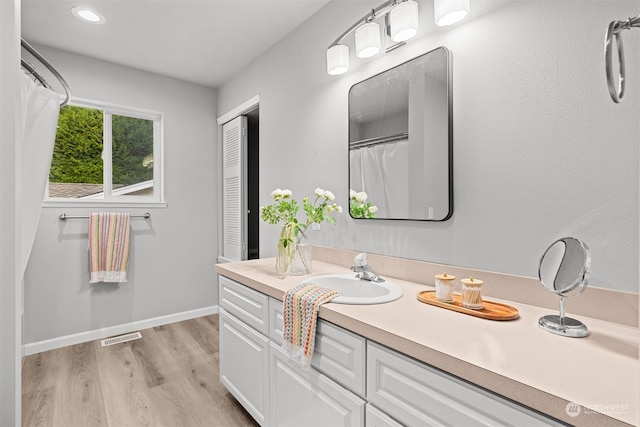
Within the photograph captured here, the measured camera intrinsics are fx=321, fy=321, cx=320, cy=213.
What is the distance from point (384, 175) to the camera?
1.70m

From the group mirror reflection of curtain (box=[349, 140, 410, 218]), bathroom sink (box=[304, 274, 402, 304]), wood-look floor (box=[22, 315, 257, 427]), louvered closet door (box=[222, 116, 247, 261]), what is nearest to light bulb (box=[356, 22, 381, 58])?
mirror reflection of curtain (box=[349, 140, 410, 218])

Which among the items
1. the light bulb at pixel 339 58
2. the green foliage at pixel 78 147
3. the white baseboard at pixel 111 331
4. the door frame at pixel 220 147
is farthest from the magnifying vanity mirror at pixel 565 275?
the green foliage at pixel 78 147

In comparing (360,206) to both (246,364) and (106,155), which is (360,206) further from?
(106,155)

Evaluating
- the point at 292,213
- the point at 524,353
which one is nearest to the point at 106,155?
the point at 292,213

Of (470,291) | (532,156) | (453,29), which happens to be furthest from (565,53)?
(470,291)

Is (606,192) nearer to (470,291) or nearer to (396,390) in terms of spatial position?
(470,291)

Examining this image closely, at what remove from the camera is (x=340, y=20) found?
1.94m

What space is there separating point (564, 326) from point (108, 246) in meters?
3.20

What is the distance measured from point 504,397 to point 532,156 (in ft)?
2.76

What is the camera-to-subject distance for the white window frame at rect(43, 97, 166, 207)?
275 centimetres

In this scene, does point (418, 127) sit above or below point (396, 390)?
above

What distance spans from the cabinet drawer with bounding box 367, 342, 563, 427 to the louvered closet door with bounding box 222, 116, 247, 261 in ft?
8.00

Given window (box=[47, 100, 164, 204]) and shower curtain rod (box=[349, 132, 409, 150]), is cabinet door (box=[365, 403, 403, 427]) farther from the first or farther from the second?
window (box=[47, 100, 164, 204])

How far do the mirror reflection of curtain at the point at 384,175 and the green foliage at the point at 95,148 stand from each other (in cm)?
235
